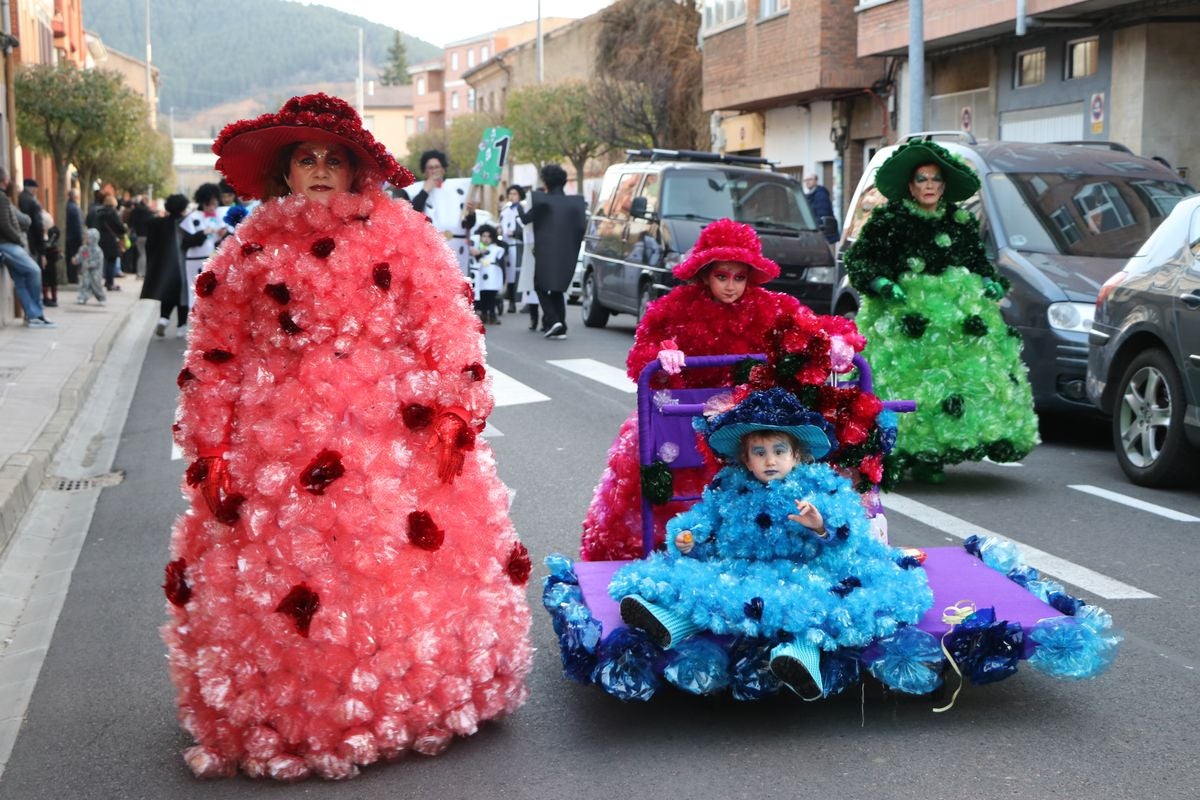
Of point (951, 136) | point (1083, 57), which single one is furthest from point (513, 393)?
point (1083, 57)

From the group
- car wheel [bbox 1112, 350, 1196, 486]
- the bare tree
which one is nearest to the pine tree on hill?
the bare tree

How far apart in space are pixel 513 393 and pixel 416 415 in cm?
877

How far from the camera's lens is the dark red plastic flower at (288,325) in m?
4.41

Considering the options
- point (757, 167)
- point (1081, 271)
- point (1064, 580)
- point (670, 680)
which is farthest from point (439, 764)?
point (757, 167)

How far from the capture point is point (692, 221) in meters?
16.7

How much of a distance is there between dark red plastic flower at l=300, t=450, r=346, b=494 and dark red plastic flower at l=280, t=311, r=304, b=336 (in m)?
0.41

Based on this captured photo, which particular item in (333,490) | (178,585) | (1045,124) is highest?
(1045,124)

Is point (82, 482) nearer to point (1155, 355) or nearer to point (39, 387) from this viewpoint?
point (39, 387)

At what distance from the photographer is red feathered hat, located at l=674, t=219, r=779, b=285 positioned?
5.94m

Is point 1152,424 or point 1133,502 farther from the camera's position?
point 1152,424

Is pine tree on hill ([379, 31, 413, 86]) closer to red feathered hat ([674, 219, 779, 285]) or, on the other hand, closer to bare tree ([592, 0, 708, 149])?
bare tree ([592, 0, 708, 149])

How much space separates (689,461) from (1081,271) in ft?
19.0

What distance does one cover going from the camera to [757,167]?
1869cm

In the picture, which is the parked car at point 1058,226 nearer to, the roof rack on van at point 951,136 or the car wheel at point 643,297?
the roof rack on van at point 951,136
